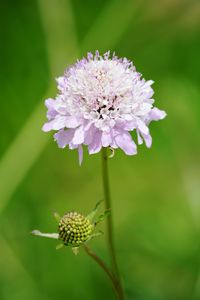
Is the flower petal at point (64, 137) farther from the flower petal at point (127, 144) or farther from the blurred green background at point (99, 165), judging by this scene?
the blurred green background at point (99, 165)

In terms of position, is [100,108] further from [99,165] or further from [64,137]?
[99,165]

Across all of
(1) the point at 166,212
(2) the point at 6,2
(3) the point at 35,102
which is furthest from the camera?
(2) the point at 6,2

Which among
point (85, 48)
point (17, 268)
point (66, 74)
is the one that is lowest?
point (17, 268)

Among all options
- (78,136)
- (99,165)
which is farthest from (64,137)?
(99,165)

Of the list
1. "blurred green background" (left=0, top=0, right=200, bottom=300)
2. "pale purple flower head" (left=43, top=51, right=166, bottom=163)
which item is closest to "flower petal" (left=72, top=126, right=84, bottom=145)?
"pale purple flower head" (left=43, top=51, right=166, bottom=163)

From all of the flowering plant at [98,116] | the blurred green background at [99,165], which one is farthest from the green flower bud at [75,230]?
the blurred green background at [99,165]

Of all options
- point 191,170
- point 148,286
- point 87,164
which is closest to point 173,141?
point 191,170

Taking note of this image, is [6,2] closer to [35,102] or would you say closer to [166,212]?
[35,102]
